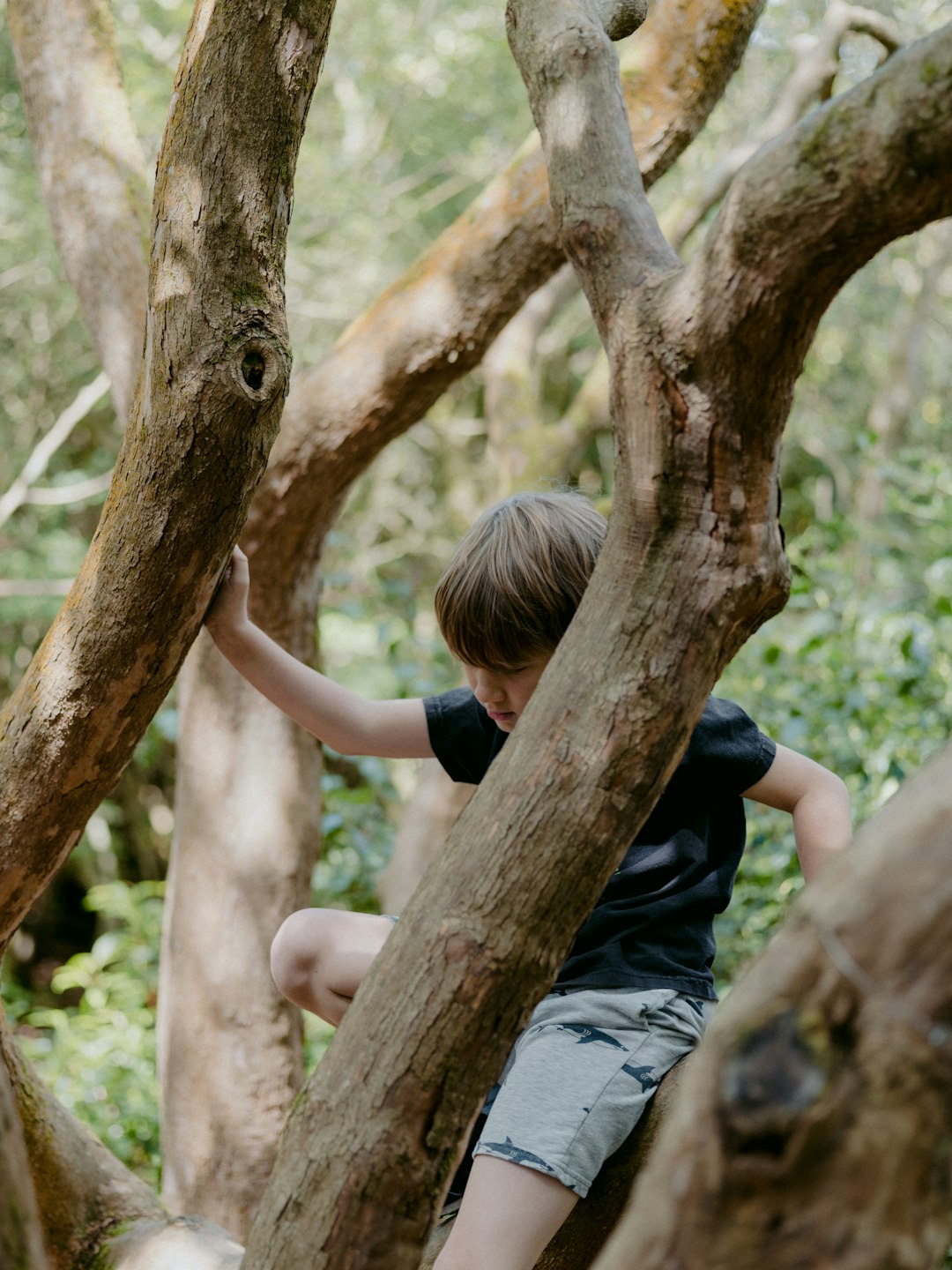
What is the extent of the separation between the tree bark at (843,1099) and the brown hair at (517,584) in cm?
103

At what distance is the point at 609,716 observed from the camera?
1.12 metres

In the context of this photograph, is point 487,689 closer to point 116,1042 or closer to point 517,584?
point 517,584

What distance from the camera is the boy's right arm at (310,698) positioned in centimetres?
179

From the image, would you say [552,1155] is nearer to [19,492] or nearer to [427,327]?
[427,327]

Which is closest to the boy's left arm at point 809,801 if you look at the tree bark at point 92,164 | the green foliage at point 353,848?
the tree bark at point 92,164

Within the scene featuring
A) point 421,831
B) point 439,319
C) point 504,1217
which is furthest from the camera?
point 421,831

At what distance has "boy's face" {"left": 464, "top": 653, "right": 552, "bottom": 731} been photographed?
5.93 feet

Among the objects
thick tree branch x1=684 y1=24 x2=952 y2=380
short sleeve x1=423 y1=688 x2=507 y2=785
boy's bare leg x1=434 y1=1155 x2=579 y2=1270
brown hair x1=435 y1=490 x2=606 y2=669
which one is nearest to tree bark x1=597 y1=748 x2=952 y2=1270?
thick tree branch x1=684 y1=24 x2=952 y2=380

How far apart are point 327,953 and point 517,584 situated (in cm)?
64

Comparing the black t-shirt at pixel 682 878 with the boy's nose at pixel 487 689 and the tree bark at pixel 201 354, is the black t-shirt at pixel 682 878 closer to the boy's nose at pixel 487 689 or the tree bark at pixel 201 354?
the boy's nose at pixel 487 689

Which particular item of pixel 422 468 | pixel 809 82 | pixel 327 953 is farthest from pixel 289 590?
pixel 422 468

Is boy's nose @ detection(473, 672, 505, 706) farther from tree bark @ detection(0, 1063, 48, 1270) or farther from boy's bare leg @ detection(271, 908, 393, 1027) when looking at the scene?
tree bark @ detection(0, 1063, 48, 1270)

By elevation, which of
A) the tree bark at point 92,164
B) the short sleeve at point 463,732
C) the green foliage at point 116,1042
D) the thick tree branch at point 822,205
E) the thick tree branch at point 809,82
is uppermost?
the thick tree branch at point 809,82

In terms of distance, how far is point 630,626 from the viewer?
114 centimetres
